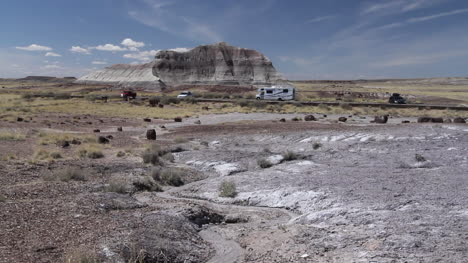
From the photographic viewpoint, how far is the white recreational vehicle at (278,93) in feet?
234

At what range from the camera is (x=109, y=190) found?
13.7 metres

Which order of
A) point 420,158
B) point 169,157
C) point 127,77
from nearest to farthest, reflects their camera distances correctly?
point 420,158
point 169,157
point 127,77

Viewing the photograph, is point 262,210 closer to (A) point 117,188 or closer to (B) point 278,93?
(A) point 117,188

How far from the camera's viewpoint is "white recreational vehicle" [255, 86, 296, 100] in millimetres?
71250

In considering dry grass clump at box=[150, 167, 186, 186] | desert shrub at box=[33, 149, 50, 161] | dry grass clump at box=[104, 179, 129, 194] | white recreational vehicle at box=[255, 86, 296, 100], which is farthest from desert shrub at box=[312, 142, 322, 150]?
white recreational vehicle at box=[255, 86, 296, 100]

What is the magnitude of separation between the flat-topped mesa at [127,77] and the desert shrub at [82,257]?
4310 inches

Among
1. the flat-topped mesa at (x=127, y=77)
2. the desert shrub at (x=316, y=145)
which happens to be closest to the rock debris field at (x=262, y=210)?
the desert shrub at (x=316, y=145)

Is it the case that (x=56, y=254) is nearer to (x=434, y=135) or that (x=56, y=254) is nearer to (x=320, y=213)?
(x=320, y=213)

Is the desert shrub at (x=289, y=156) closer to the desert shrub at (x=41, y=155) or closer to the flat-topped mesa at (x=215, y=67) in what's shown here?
the desert shrub at (x=41, y=155)

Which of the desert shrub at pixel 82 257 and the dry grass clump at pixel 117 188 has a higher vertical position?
the desert shrub at pixel 82 257

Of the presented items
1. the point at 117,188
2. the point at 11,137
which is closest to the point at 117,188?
the point at 117,188

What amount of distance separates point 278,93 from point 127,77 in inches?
2925

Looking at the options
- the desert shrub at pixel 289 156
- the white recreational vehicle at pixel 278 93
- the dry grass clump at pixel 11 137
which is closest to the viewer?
the desert shrub at pixel 289 156

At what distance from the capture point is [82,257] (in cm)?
722
